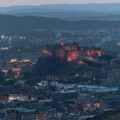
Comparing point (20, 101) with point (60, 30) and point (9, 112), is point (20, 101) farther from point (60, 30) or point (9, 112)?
point (60, 30)

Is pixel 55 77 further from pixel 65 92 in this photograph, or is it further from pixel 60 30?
pixel 60 30

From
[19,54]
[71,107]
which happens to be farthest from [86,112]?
[19,54]

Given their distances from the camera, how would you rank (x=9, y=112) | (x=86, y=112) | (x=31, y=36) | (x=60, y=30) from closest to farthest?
(x=9, y=112) → (x=86, y=112) → (x=31, y=36) → (x=60, y=30)

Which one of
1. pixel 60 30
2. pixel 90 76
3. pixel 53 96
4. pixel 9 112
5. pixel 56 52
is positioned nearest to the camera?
pixel 9 112

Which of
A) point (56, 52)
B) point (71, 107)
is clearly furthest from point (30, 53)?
point (71, 107)

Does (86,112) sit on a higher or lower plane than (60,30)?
higher

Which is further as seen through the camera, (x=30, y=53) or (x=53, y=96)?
(x=30, y=53)
